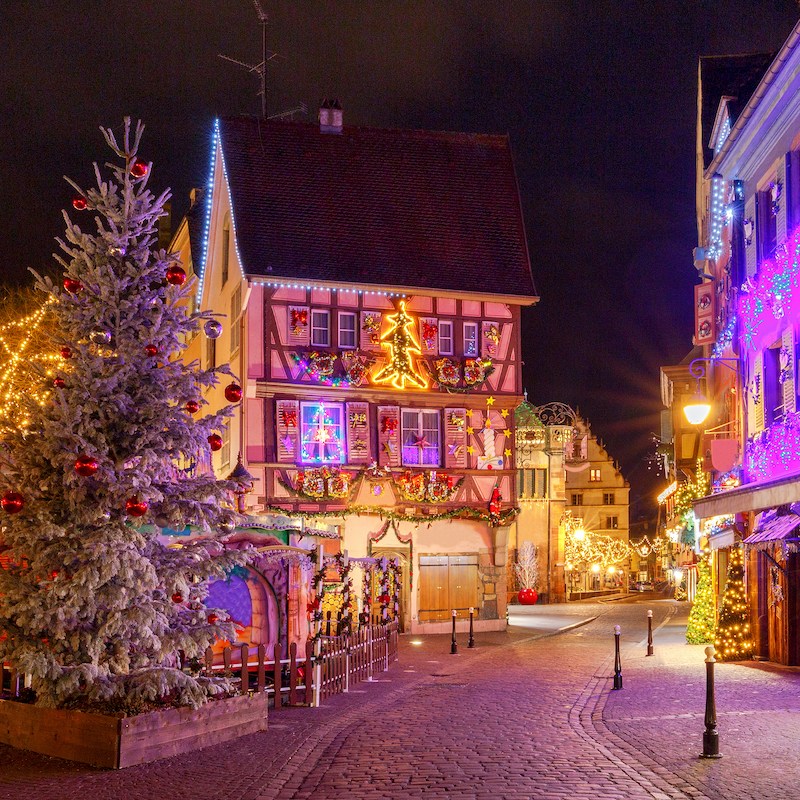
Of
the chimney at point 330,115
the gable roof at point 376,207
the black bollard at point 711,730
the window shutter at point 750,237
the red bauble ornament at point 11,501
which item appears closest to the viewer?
the black bollard at point 711,730

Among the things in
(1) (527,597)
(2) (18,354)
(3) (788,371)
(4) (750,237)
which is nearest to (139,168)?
(3) (788,371)

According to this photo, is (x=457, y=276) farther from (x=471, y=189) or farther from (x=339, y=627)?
(x=339, y=627)

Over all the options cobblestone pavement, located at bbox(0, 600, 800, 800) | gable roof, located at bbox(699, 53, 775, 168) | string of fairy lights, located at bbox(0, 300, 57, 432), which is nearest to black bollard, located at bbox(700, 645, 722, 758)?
cobblestone pavement, located at bbox(0, 600, 800, 800)

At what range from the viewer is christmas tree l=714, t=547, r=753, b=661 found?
69.7ft

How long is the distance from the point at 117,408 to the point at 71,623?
7.44 ft

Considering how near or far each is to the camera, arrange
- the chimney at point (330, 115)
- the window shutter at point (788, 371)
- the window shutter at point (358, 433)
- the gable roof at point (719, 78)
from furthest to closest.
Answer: the chimney at point (330, 115) → the window shutter at point (358, 433) → the gable roof at point (719, 78) → the window shutter at point (788, 371)

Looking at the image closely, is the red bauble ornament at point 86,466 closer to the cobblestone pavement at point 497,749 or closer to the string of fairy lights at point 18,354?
the cobblestone pavement at point 497,749

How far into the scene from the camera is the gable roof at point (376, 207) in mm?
32719

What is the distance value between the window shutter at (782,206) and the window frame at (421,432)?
14170 mm

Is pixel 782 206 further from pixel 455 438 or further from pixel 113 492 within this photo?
pixel 455 438

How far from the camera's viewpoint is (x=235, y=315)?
33625 mm

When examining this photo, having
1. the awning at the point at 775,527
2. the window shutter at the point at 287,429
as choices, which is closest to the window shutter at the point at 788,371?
the awning at the point at 775,527

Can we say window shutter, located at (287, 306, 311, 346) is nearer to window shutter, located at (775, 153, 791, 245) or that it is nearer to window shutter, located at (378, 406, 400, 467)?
window shutter, located at (378, 406, 400, 467)

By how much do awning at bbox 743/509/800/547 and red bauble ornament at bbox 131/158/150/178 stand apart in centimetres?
1109
